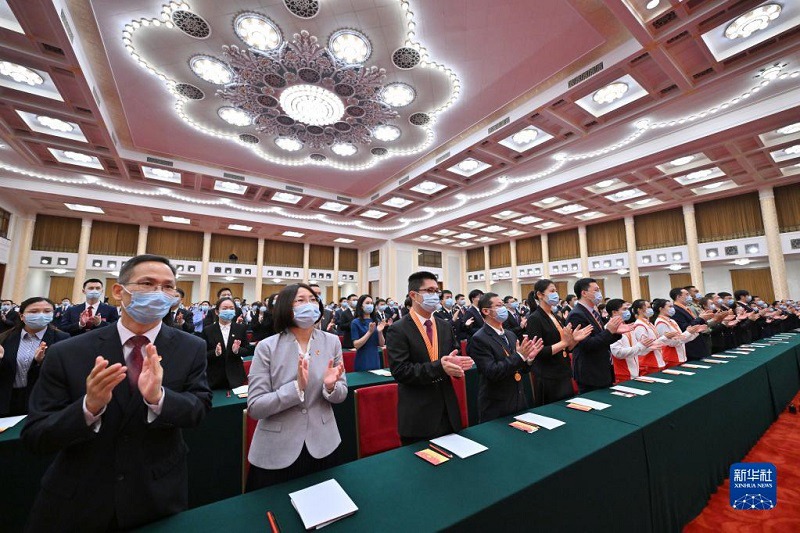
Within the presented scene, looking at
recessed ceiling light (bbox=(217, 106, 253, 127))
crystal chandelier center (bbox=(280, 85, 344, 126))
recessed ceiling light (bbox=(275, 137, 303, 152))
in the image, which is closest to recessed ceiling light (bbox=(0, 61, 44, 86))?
recessed ceiling light (bbox=(217, 106, 253, 127))

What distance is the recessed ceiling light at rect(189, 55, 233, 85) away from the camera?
656 cm

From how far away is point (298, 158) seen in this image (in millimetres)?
11016

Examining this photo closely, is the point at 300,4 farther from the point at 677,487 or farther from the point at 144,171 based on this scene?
the point at 144,171

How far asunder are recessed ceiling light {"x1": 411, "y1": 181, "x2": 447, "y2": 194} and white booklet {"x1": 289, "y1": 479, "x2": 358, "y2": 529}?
38.9 ft

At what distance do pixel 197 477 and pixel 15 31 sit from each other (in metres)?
7.70

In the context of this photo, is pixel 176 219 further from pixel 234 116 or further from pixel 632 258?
pixel 632 258

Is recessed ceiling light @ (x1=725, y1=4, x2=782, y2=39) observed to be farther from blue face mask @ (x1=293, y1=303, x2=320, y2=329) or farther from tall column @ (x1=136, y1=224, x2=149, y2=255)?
tall column @ (x1=136, y1=224, x2=149, y2=255)

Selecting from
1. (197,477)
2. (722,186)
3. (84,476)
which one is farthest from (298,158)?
(722,186)

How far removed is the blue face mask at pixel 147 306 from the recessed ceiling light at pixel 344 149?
31.1 ft

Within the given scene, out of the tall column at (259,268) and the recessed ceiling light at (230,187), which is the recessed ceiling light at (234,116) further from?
the tall column at (259,268)

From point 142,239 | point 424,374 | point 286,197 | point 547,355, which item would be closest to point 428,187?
point 286,197

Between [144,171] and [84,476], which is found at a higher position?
[144,171]

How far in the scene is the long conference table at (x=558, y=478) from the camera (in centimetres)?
113

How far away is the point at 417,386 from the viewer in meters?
2.11
